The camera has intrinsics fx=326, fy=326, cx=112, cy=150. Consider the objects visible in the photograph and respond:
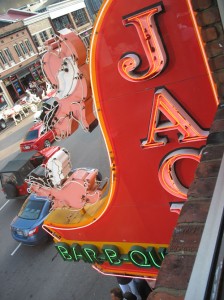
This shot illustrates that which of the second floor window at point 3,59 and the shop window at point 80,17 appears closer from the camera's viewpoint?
the second floor window at point 3,59

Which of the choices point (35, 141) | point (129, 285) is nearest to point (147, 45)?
point (129, 285)

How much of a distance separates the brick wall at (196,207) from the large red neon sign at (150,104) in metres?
0.14

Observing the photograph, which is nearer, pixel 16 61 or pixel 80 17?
pixel 16 61

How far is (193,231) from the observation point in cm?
194

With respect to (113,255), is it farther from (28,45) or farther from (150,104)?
(28,45)

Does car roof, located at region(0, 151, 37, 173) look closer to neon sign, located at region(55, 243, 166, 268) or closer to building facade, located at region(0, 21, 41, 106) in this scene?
neon sign, located at region(55, 243, 166, 268)

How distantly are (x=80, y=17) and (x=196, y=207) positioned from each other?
48051mm

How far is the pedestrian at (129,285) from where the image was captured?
7.01 metres

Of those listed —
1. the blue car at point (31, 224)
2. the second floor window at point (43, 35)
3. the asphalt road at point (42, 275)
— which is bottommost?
the asphalt road at point (42, 275)

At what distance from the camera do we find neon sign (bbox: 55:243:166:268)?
185 inches

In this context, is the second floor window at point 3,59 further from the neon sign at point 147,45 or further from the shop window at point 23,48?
the neon sign at point 147,45

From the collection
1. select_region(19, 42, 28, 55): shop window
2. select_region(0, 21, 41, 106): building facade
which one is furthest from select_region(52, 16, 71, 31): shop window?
select_region(19, 42, 28, 55): shop window

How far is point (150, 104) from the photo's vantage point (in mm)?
3850

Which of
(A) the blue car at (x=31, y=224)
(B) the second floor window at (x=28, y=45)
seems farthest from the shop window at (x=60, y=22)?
(A) the blue car at (x=31, y=224)
